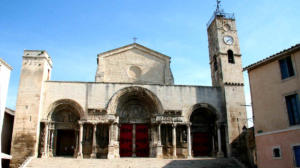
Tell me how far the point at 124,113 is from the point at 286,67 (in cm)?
1155

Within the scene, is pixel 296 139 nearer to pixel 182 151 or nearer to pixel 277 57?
pixel 277 57

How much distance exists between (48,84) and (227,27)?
14.1 meters

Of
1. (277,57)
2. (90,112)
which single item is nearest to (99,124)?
(90,112)

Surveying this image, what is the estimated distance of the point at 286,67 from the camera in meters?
13.2

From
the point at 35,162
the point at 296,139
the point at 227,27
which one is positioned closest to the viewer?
the point at 296,139

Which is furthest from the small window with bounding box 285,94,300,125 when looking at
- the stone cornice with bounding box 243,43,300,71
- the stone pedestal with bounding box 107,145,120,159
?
the stone pedestal with bounding box 107,145,120,159

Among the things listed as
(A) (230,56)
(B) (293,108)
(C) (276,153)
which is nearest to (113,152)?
(C) (276,153)

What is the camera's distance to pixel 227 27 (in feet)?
75.9

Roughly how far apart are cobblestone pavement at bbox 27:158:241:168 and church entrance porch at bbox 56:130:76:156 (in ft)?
8.87

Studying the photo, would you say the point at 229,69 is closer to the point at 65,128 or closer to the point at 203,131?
the point at 203,131

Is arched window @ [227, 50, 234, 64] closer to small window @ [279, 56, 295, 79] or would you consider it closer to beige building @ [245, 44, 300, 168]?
beige building @ [245, 44, 300, 168]

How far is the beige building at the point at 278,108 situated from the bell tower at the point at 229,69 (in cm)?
584

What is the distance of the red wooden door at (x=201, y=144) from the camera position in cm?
2106

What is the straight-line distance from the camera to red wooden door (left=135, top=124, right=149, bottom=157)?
66.6 ft
